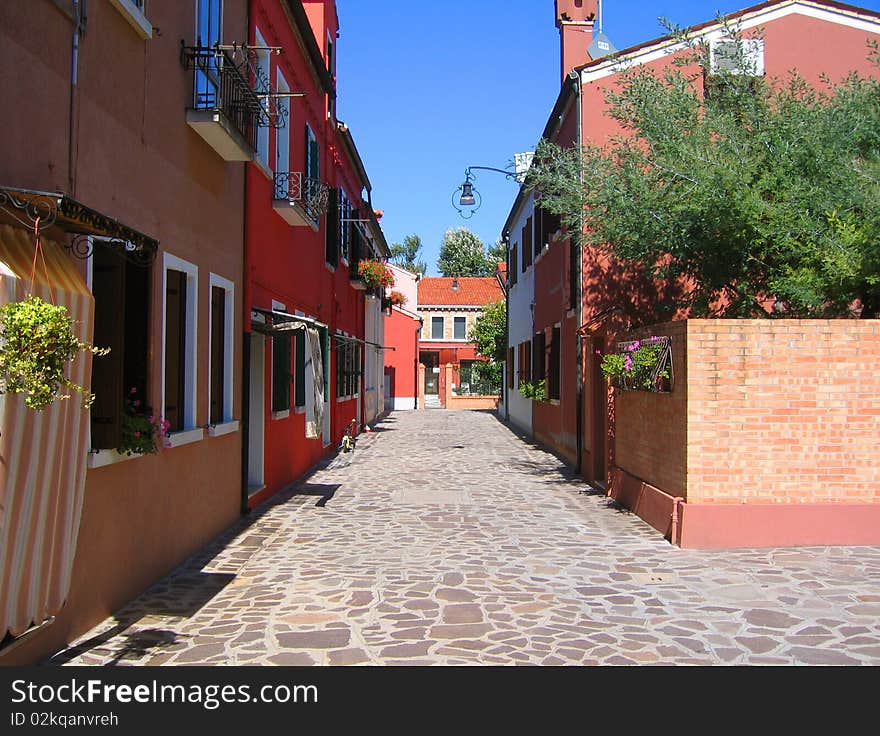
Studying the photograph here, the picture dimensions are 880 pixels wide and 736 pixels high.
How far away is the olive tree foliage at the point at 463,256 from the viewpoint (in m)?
74.3

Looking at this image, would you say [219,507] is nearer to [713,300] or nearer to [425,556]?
[425,556]

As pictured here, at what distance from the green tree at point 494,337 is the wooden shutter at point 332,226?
54.0 ft

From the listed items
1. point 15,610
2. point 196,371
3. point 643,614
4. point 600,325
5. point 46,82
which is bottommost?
point 643,614

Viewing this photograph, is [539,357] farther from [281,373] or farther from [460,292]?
[460,292]

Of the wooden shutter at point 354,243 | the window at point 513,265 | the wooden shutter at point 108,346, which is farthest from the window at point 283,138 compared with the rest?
the window at point 513,265

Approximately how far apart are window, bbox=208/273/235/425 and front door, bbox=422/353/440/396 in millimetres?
42156

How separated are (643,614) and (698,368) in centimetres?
315

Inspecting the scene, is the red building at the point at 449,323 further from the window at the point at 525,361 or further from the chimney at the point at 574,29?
the chimney at the point at 574,29

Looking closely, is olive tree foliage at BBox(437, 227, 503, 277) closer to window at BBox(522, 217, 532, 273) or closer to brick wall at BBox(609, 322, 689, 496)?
window at BBox(522, 217, 532, 273)

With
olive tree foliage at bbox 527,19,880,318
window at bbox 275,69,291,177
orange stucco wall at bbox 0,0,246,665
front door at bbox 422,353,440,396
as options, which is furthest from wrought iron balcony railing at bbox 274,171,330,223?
front door at bbox 422,353,440,396

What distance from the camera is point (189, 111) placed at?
7289 millimetres

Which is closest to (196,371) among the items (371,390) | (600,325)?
(600,325)

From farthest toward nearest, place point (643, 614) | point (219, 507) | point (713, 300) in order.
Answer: point (713, 300), point (219, 507), point (643, 614)

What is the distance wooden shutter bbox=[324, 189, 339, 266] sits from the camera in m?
16.6
